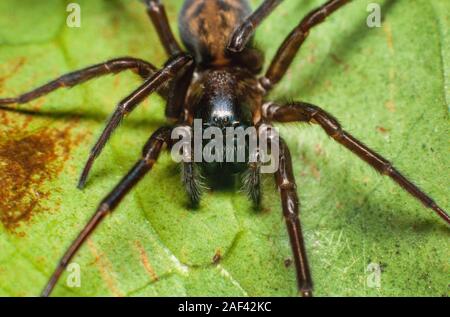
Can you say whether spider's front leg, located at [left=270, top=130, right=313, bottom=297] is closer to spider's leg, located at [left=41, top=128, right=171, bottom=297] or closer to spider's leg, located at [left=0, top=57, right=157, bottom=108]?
spider's leg, located at [left=41, top=128, right=171, bottom=297]

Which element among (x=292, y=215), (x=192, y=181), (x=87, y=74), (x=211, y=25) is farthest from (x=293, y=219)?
(x=211, y=25)

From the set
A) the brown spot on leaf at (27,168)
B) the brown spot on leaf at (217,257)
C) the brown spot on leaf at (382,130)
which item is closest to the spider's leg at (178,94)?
the brown spot on leaf at (27,168)

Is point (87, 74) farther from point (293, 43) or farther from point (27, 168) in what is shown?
point (293, 43)

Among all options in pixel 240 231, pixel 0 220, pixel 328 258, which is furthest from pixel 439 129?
pixel 0 220

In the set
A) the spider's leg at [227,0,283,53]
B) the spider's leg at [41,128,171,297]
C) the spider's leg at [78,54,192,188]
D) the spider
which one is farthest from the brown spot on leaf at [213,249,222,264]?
the spider's leg at [227,0,283,53]

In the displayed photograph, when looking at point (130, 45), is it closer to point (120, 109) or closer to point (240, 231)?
→ point (120, 109)

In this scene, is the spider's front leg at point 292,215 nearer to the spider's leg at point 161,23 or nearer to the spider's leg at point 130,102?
the spider's leg at point 130,102
